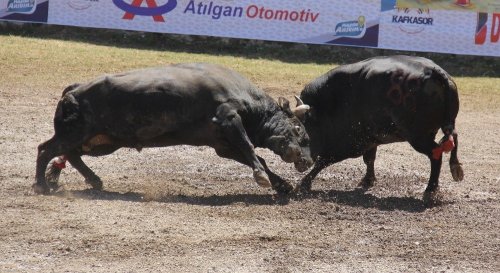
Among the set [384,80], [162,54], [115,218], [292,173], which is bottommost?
[162,54]

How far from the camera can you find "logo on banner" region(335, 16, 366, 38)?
2203 cm

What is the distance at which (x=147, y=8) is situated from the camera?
861 inches

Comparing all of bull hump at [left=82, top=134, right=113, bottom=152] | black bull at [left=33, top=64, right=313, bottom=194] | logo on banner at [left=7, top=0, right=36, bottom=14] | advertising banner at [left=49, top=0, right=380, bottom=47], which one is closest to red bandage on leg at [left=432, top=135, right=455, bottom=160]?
black bull at [left=33, top=64, right=313, bottom=194]

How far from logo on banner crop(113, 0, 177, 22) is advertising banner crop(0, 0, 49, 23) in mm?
1729

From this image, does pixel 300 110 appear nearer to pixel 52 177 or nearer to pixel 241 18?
pixel 52 177

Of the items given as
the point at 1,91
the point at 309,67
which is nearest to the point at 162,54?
the point at 309,67

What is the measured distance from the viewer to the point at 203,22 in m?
22.1

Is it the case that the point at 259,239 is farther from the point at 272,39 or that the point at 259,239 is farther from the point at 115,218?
the point at 272,39

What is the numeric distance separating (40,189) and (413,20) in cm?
1413

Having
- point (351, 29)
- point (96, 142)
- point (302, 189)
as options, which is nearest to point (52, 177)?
point (96, 142)

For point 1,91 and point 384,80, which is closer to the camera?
point 384,80

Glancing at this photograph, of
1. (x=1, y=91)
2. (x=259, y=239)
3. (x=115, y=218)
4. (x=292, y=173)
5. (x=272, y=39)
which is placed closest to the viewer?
(x=259, y=239)

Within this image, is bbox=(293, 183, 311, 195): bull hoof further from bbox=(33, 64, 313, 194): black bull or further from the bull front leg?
the bull front leg

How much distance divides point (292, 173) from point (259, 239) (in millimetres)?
3538
